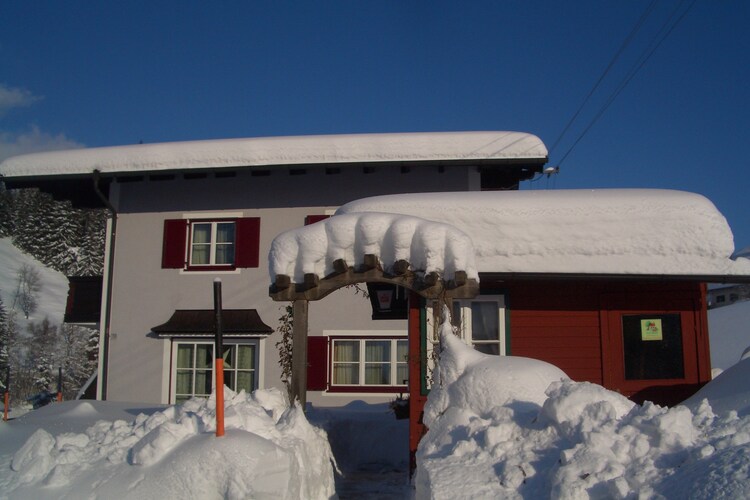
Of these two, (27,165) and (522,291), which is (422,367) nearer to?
(522,291)

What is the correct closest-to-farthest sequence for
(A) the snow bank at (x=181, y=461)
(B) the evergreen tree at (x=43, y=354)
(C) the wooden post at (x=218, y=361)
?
(A) the snow bank at (x=181, y=461) < (C) the wooden post at (x=218, y=361) < (B) the evergreen tree at (x=43, y=354)

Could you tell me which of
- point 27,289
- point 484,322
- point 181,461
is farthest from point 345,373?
point 27,289

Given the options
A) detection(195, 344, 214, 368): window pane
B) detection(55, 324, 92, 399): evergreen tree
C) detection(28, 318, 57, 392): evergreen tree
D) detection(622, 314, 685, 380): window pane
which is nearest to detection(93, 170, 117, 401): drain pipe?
detection(195, 344, 214, 368): window pane

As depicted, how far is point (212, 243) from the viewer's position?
15477 mm

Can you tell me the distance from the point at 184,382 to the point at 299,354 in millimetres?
8670

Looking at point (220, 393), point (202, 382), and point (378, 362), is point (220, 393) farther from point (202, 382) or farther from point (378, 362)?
point (202, 382)

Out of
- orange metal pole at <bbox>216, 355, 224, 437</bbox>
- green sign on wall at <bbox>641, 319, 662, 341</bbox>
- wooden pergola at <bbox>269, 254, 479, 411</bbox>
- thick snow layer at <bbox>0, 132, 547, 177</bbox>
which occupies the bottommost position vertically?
orange metal pole at <bbox>216, 355, 224, 437</bbox>

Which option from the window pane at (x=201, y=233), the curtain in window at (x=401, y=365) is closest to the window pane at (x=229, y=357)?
the window pane at (x=201, y=233)

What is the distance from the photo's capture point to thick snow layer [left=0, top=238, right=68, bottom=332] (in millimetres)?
56625

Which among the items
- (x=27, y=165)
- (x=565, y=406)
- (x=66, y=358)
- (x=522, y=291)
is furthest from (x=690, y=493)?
(x=66, y=358)

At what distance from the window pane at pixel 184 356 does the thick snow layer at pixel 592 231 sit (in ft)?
26.7

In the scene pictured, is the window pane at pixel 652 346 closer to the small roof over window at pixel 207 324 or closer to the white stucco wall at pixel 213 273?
the white stucco wall at pixel 213 273

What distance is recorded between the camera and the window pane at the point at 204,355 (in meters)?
14.9

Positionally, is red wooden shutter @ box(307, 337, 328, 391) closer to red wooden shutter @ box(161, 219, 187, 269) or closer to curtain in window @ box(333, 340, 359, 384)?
curtain in window @ box(333, 340, 359, 384)
